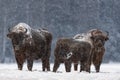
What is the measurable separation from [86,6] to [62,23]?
9.01 metres

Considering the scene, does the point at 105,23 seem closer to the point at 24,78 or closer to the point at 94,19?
the point at 94,19

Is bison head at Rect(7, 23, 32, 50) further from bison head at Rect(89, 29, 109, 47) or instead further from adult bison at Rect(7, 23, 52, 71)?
bison head at Rect(89, 29, 109, 47)

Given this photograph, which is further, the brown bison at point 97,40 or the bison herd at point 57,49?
the brown bison at point 97,40

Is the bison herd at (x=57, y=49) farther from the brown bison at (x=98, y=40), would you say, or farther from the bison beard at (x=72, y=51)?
the brown bison at (x=98, y=40)

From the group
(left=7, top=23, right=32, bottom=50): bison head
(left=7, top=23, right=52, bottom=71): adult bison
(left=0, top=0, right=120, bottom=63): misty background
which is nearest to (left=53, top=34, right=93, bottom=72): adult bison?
(left=7, top=23, right=52, bottom=71): adult bison

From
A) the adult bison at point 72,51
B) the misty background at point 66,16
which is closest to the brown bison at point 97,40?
the adult bison at point 72,51

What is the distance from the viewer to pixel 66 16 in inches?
3371

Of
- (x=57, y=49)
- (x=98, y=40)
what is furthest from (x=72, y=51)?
(x=98, y=40)

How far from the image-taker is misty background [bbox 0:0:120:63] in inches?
3123

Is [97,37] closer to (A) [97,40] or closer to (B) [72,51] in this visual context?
(A) [97,40]

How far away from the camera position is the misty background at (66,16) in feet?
260

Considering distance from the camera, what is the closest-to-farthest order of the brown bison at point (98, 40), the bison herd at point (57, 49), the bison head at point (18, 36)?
the bison head at point (18, 36), the bison herd at point (57, 49), the brown bison at point (98, 40)

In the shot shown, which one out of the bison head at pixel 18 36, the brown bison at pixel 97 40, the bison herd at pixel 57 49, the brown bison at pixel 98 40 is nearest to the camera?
the bison head at pixel 18 36

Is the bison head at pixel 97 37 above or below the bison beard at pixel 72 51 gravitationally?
above
